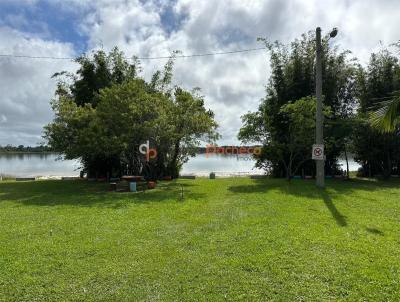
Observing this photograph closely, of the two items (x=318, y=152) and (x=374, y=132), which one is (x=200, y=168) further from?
(x=318, y=152)

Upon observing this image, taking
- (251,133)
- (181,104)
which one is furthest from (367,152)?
(181,104)

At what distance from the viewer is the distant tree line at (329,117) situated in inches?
643

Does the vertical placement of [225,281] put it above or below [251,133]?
below

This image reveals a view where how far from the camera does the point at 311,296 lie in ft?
11.9

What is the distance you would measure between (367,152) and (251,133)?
5.66m

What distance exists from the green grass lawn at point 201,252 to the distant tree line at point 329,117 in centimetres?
750

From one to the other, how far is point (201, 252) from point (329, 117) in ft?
46.8

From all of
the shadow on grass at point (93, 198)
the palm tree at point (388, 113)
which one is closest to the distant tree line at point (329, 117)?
the shadow on grass at point (93, 198)

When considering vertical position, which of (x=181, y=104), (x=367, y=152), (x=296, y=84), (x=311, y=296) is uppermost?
(x=296, y=84)

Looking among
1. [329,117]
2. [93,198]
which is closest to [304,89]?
[329,117]

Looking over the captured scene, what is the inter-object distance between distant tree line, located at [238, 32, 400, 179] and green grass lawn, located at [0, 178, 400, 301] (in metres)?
7.50

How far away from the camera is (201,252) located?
5.03 meters

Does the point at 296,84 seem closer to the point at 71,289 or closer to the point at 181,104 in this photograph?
the point at 181,104

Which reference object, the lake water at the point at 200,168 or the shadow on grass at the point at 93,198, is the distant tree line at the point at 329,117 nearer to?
the lake water at the point at 200,168
